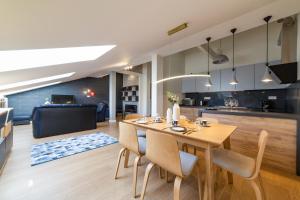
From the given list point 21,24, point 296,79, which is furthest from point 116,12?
point 296,79

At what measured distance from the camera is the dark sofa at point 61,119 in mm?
3861

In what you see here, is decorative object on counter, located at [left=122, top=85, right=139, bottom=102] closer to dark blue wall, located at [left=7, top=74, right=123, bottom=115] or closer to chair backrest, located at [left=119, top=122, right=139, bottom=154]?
dark blue wall, located at [left=7, top=74, right=123, bottom=115]

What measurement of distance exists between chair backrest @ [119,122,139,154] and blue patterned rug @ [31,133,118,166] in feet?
5.26

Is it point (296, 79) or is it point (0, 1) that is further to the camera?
point (296, 79)

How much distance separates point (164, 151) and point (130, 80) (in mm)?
7245

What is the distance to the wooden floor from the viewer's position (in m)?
1.62

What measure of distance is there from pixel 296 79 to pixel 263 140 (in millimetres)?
2100

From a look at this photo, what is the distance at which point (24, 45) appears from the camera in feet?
4.66

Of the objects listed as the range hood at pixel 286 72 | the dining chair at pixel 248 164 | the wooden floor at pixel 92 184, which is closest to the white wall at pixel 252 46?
the range hood at pixel 286 72

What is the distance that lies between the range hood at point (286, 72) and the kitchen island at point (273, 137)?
2.70ft

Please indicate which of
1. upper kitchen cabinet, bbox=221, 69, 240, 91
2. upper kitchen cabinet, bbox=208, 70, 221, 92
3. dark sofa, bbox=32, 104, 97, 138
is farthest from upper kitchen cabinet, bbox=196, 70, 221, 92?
dark sofa, bbox=32, 104, 97, 138

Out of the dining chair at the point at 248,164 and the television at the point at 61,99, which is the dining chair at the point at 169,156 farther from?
the television at the point at 61,99

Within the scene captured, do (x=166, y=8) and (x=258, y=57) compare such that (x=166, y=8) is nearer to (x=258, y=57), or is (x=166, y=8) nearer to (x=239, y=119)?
(x=239, y=119)

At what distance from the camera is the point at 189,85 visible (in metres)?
5.09
